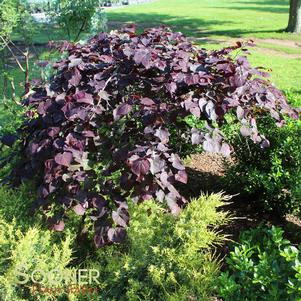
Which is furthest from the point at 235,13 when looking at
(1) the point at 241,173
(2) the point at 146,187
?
(2) the point at 146,187

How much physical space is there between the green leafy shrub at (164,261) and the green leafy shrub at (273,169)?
775mm

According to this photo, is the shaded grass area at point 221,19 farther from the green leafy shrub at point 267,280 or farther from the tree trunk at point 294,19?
the green leafy shrub at point 267,280

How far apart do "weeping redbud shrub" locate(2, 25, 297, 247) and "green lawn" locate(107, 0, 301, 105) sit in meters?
4.73

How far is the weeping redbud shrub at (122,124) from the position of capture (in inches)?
94.7

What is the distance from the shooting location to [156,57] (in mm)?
2600

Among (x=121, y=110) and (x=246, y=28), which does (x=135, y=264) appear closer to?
(x=121, y=110)

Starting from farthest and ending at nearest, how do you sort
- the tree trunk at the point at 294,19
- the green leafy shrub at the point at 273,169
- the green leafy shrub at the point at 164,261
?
1. the tree trunk at the point at 294,19
2. the green leafy shrub at the point at 273,169
3. the green leafy shrub at the point at 164,261

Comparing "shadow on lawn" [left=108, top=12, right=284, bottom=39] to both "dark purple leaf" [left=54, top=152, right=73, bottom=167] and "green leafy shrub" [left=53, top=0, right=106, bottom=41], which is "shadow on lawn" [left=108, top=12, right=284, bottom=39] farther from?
"dark purple leaf" [left=54, top=152, right=73, bottom=167]

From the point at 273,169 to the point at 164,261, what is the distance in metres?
1.31

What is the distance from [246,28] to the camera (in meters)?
15.4

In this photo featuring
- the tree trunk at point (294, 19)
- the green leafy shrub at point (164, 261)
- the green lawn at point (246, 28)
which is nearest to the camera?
the green leafy shrub at point (164, 261)

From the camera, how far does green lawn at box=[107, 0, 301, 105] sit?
9930 mm

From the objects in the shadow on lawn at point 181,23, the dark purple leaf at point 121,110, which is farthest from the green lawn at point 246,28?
the dark purple leaf at point 121,110

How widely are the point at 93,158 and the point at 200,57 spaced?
3.12 ft
